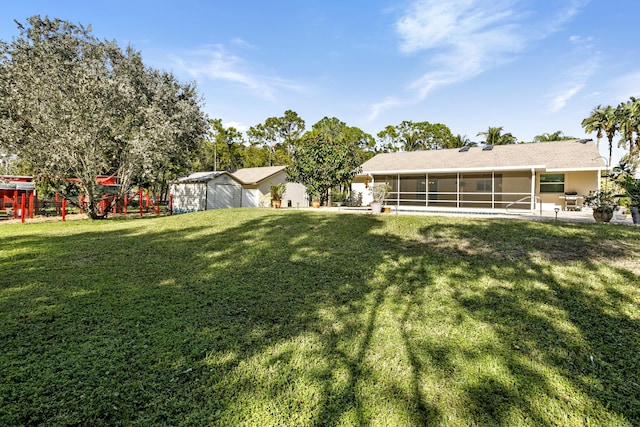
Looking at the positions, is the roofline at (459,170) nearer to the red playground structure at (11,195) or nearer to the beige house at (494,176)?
the beige house at (494,176)

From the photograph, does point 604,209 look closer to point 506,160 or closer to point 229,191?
point 506,160

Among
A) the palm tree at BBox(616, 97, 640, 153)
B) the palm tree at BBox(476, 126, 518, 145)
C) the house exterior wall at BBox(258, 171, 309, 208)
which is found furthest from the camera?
the palm tree at BBox(476, 126, 518, 145)

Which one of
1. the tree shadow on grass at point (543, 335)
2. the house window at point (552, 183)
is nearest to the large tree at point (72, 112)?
the tree shadow on grass at point (543, 335)

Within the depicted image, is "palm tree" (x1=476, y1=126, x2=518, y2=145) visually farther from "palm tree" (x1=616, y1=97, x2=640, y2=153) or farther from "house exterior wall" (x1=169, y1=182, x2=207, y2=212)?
"house exterior wall" (x1=169, y1=182, x2=207, y2=212)

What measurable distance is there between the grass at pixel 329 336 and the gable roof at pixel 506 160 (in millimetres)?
10975

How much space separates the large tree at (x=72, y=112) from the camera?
13656 mm

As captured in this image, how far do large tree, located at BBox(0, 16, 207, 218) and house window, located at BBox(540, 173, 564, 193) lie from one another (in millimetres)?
20254

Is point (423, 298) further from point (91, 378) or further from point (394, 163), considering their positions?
point (394, 163)

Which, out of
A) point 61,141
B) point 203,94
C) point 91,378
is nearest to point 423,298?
point 91,378

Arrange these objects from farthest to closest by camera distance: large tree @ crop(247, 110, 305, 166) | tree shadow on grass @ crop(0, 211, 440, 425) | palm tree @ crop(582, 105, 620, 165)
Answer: large tree @ crop(247, 110, 305, 166), palm tree @ crop(582, 105, 620, 165), tree shadow on grass @ crop(0, 211, 440, 425)

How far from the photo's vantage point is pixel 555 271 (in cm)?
544

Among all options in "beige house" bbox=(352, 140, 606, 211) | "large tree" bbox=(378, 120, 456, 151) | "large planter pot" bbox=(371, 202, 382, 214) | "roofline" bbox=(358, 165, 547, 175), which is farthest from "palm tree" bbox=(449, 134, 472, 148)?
"large planter pot" bbox=(371, 202, 382, 214)

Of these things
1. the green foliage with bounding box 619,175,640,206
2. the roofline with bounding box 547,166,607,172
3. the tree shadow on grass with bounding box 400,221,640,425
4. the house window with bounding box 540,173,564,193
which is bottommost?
the tree shadow on grass with bounding box 400,221,640,425

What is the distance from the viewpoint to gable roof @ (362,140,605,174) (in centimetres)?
1617
